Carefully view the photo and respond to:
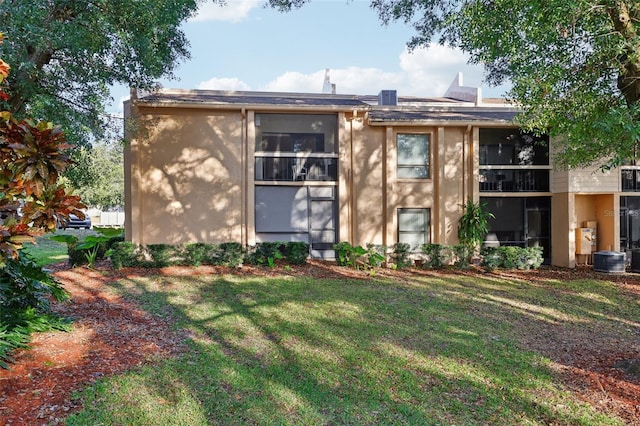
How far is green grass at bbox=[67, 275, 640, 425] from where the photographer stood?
4.84 meters

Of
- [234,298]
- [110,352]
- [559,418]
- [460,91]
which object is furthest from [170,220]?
[460,91]

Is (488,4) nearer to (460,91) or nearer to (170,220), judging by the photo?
(170,220)

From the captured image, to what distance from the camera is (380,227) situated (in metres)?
15.7

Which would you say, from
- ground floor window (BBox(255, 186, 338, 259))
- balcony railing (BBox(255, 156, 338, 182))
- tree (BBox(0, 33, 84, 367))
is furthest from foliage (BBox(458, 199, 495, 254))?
tree (BBox(0, 33, 84, 367))

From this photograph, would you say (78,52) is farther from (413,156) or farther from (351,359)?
(413,156)

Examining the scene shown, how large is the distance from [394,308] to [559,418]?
460 cm

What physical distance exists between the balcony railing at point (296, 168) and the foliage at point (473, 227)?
506 centimetres

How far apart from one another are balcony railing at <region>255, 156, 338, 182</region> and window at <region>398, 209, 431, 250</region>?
122 inches

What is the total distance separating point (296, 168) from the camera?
1531cm

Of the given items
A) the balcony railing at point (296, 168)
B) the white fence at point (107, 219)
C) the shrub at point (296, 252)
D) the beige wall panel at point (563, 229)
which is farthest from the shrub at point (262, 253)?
the white fence at point (107, 219)

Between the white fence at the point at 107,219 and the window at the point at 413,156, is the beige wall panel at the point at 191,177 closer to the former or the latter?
the window at the point at 413,156

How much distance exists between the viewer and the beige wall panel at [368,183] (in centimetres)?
1560

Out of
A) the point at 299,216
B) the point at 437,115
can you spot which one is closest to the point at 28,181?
the point at 299,216

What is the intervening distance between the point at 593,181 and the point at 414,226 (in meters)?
6.99
